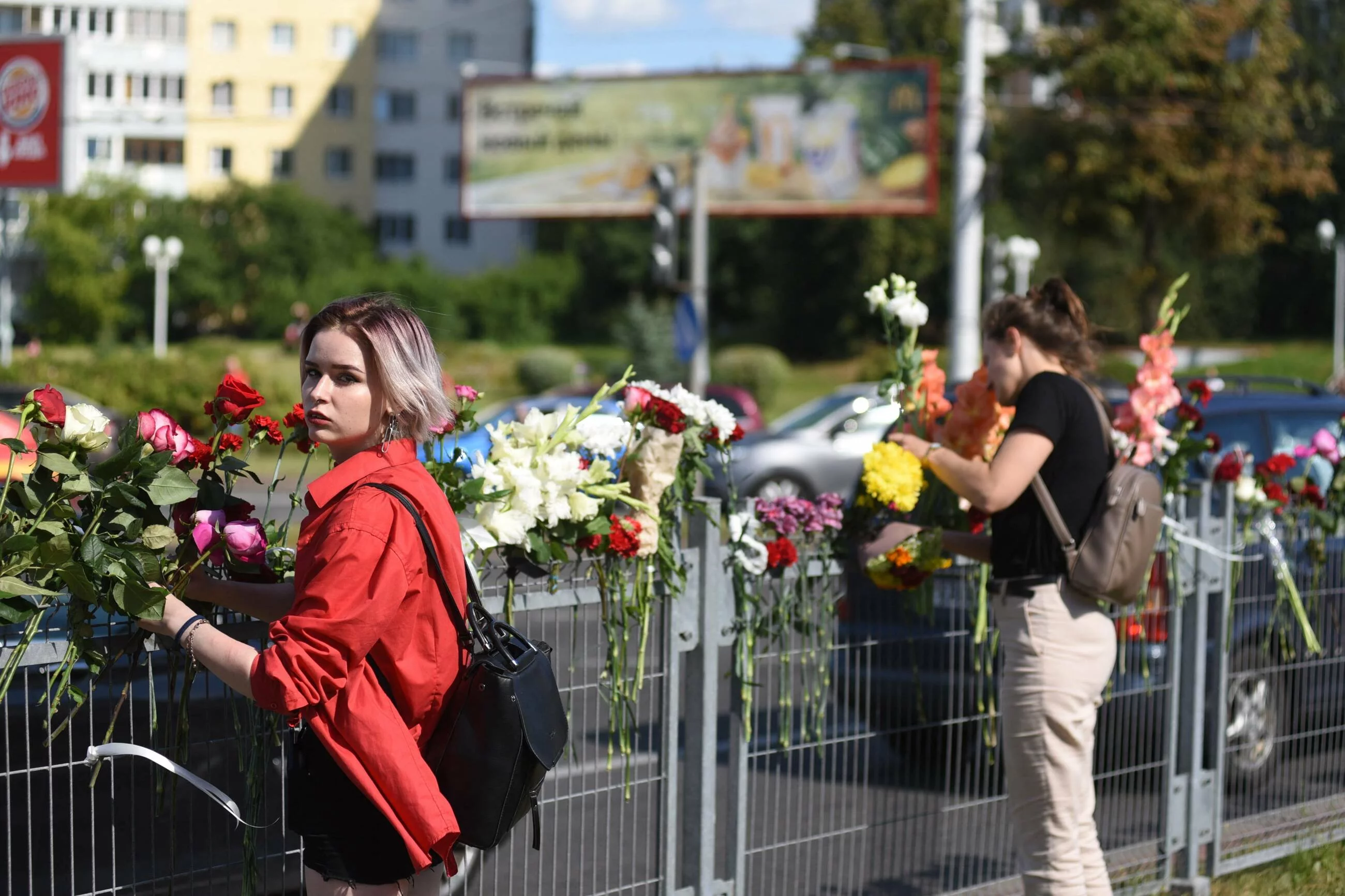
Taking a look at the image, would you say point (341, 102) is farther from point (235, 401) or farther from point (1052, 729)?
point (235, 401)

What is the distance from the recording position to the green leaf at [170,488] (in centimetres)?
286

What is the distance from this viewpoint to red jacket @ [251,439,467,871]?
249 centimetres

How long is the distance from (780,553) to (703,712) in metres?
0.44

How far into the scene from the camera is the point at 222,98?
7175cm

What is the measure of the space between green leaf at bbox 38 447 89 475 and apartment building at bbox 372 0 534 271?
71412 millimetres

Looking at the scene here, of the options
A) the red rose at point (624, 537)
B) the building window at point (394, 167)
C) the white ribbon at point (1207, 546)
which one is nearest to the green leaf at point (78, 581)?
the red rose at point (624, 537)

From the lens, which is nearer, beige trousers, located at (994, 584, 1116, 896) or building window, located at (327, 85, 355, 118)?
beige trousers, located at (994, 584, 1116, 896)

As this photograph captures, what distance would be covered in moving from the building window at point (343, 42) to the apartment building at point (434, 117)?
4.72 feet

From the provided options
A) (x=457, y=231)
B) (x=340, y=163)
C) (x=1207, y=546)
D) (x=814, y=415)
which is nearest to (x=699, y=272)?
(x=814, y=415)

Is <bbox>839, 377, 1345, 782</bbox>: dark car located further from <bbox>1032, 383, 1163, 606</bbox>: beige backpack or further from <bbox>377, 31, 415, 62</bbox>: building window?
<bbox>377, 31, 415, 62</bbox>: building window

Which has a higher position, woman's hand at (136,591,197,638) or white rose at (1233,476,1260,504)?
woman's hand at (136,591,197,638)

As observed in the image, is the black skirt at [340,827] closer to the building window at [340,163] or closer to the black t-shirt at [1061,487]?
the black t-shirt at [1061,487]

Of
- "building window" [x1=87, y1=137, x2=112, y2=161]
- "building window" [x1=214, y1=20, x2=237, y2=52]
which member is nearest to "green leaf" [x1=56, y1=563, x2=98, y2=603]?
"building window" [x1=214, y1=20, x2=237, y2=52]

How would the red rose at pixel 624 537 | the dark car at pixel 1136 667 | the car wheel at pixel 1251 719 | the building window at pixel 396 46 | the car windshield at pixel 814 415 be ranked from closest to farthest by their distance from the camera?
the red rose at pixel 624 537 < the dark car at pixel 1136 667 < the car wheel at pixel 1251 719 < the car windshield at pixel 814 415 < the building window at pixel 396 46
